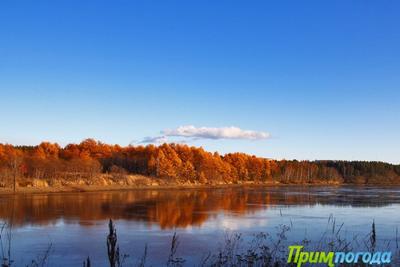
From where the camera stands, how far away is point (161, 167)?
88750 mm

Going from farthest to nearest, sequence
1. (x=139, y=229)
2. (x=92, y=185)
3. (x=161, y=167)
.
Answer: (x=161, y=167) < (x=92, y=185) < (x=139, y=229)

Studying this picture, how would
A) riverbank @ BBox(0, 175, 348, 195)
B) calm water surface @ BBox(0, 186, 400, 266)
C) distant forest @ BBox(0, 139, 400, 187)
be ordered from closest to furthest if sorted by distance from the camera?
calm water surface @ BBox(0, 186, 400, 266)
riverbank @ BBox(0, 175, 348, 195)
distant forest @ BBox(0, 139, 400, 187)

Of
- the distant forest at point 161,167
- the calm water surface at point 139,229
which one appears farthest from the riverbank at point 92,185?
the calm water surface at point 139,229

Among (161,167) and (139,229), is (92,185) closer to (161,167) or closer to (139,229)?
(161,167)

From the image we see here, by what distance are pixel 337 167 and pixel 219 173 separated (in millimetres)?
83462

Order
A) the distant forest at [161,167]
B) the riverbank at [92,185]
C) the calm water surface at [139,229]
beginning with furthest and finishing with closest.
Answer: the distant forest at [161,167], the riverbank at [92,185], the calm water surface at [139,229]

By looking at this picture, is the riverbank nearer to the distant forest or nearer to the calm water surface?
the distant forest

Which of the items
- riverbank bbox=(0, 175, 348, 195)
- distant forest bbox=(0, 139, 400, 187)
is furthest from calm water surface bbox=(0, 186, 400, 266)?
distant forest bbox=(0, 139, 400, 187)

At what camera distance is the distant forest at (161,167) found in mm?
65625

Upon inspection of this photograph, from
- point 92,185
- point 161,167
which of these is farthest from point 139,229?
point 161,167

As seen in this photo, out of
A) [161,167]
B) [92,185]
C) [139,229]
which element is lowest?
[139,229]

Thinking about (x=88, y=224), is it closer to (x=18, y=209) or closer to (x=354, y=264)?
(x=18, y=209)

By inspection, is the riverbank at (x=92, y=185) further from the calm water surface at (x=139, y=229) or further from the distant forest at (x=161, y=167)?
the calm water surface at (x=139, y=229)

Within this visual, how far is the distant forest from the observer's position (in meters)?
65.6
